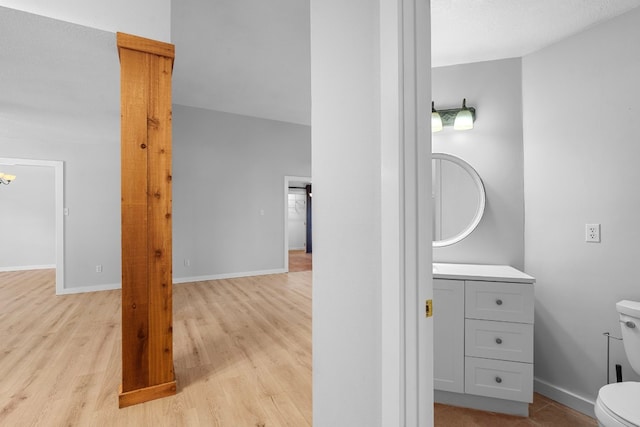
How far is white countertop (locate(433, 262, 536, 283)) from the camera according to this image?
6.00 ft

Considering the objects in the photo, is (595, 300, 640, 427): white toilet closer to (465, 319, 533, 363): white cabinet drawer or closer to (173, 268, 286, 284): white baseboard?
(465, 319, 533, 363): white cabinet drawer

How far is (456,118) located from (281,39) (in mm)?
2008

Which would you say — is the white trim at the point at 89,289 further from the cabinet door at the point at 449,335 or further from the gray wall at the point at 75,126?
the cabinet door at the point at 449,335

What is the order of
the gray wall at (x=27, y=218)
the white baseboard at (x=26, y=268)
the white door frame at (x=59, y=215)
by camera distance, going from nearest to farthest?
1. the white door frame at (x=59, y=215)
2. the white baseboard at (x=26, y=268)
3. the gray wall at (x=27, y=218)

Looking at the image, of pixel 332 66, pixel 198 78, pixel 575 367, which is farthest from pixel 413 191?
pixel 198 78

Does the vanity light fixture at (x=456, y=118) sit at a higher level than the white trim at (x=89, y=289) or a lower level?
higher

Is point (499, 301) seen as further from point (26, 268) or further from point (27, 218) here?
point (27, 218)

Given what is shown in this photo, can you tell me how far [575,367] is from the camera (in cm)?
199

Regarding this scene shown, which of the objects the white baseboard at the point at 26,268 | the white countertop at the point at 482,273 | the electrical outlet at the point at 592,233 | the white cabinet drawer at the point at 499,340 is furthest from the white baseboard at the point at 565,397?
the white baseboard at the point at 26,268

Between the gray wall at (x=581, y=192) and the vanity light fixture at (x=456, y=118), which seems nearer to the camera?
the gray wall at (x=581, y=192)

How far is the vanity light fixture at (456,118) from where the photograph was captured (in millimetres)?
2242

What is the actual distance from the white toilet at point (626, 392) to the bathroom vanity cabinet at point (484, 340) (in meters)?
0.40

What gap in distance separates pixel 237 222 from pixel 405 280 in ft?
16.8

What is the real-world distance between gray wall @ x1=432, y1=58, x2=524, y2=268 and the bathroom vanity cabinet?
0.37m
